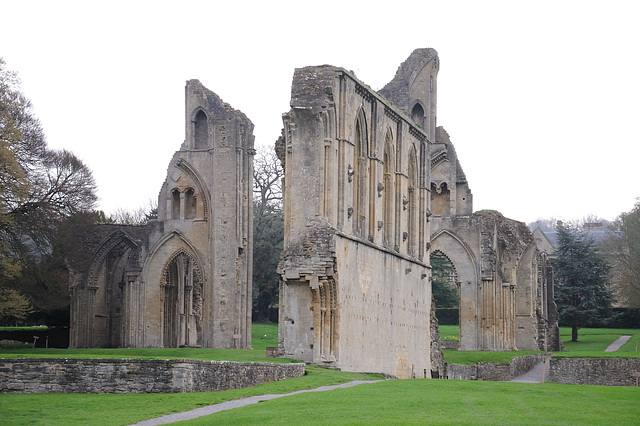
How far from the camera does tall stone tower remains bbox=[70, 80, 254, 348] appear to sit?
46094 mm

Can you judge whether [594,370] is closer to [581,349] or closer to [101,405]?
[581,349]

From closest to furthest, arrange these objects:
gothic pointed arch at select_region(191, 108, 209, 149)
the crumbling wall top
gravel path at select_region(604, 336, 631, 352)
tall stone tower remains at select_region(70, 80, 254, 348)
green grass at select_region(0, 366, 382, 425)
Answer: green grass at select_region(0, 366, 382, 425)
the crumbling wall top
tall stone tower remains at select_region(70, 80, 254, 348)
gothic pointed arch at select_region(191, 108, 209, 149)
gravel path at select_region(604, 336, 631, 352)

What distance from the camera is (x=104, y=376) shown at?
20844mm

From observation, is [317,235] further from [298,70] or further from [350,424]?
[350,424]

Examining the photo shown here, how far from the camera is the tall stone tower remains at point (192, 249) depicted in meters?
46.1

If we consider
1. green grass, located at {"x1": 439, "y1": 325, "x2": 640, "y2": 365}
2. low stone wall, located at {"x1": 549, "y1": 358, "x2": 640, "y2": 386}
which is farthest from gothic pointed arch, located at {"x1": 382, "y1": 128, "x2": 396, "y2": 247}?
low stone wall, located at {"x1": 549, "y1": 358, "x2": 640, "y2": 386}

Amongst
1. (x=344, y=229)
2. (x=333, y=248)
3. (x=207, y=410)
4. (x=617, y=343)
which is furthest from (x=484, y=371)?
(x=207, y=410)

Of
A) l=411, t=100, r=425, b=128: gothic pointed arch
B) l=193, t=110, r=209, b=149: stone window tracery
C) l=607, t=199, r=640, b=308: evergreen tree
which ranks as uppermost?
l=411, t=100, r=425, b=128: gothic pointed arch

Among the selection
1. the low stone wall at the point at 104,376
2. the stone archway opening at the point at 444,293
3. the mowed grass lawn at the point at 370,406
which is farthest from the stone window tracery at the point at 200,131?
the low stone wall at the point at 104,376

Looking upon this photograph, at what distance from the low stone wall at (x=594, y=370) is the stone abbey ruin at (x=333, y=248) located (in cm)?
496

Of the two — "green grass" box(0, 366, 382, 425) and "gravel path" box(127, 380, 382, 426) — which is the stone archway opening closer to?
"green grass" box(0, 366, 382, 425)

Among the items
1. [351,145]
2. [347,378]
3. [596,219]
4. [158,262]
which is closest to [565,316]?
[158,262]

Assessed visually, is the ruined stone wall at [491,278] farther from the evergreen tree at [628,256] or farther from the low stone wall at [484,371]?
the evergreen tree at [628,256]

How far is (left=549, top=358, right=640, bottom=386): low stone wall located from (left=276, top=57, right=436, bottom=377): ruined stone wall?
23.6ft
